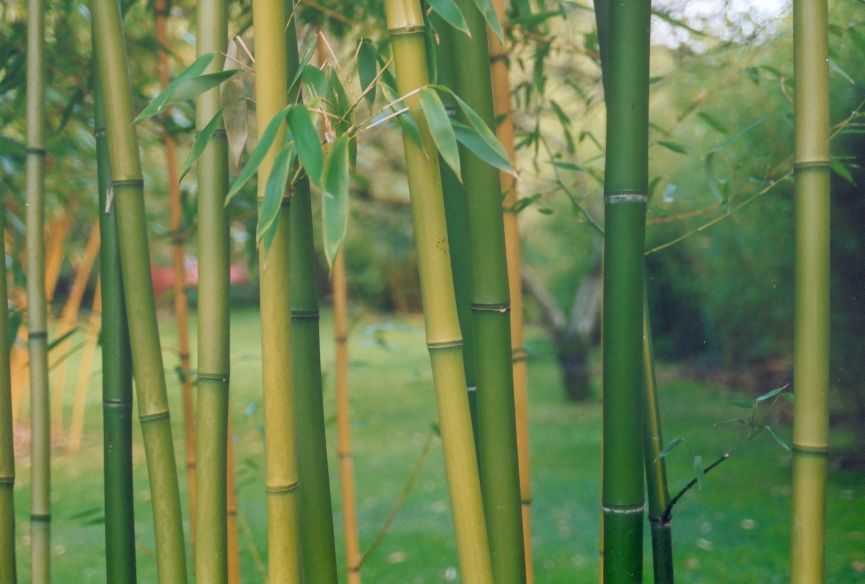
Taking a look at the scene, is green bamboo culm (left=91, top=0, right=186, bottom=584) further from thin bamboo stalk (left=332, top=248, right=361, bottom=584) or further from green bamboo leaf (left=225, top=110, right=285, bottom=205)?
thin bamboo stalk (left=332, top=248, right=361, bottom=584)

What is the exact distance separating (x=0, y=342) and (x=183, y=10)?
4.66 feet

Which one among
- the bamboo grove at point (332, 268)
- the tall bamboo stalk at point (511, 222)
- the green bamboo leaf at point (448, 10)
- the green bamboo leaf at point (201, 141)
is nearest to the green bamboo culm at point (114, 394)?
the bamboo grove at point (332, 268)

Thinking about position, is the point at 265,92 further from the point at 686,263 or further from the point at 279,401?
the point at 686,263

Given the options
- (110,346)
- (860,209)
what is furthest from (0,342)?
(860,209)

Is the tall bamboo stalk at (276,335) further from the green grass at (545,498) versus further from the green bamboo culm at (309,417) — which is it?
the green grass at (545,498)

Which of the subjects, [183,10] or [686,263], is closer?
[183,10]

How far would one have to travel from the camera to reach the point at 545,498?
13.0 ft

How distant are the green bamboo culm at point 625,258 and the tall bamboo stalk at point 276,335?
1.17 feet

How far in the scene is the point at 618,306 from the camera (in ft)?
3.33

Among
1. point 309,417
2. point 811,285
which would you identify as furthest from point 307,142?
point 811,285

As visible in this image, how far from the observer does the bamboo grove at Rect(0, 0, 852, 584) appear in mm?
875

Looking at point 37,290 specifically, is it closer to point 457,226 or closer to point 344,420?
point 457,226

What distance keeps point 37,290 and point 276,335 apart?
512mm

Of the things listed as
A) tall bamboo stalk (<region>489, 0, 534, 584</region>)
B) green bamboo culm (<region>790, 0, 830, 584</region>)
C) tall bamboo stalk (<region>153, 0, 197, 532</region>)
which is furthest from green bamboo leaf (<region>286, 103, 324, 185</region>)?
tall bamboo stalk (<region>153, 0, 197, 532</region>)
